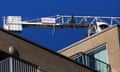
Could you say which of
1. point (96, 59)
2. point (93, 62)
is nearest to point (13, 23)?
point (96, 59)

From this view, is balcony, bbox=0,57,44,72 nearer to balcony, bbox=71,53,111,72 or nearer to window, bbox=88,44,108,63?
balcony, bbox=71,53,111,72

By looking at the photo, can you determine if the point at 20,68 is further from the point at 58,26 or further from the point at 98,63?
the point at 58,26

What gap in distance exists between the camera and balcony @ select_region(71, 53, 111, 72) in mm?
38969

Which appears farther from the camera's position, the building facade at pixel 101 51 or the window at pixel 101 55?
the window at pixel 101 55

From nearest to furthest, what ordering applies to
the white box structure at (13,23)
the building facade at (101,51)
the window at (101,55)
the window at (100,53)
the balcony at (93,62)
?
1. the balcony at (93,62)
2. the building facade at (101,51)
3. the window at (101,55)
4. the window at (100,53)
5. the white box structure at (13,23)

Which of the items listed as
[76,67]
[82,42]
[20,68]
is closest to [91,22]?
[82,42]

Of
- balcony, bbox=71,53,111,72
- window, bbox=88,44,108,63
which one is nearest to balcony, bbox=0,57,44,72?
balcony, bbox=71,53,111,72

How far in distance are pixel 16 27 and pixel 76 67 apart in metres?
21.5

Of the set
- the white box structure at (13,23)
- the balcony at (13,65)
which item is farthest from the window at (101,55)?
the white box structure at (13,23)

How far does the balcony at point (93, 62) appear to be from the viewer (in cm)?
3897

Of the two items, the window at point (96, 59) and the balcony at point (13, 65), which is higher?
the balcony at point (13, 65)

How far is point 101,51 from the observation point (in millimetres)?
41875

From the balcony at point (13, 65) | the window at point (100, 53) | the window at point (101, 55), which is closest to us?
the balcony at point (13, 65)

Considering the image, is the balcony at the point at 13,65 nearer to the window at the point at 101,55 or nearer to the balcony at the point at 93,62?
the balcony at the point at 93,62
